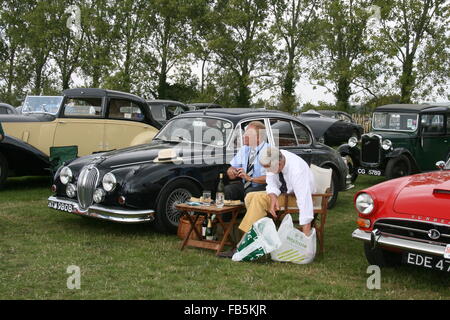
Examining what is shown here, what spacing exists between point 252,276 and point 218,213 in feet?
2.95

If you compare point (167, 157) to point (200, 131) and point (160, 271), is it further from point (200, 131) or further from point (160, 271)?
point (160, 271)

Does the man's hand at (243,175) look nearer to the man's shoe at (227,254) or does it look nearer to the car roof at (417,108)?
the man's shoe at (227,254)

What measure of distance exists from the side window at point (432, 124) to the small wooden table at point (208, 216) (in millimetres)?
7773

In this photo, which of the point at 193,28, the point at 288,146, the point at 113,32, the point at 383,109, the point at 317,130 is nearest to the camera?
the point at 288,146

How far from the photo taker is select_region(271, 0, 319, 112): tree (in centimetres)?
3553

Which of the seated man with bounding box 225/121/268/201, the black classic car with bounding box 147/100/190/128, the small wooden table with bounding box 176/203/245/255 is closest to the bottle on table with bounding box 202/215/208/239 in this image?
the small wooden table with bounding box 176/203/245/255

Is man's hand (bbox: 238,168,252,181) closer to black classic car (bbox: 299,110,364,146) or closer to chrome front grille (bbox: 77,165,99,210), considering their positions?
chrome front grille (bbox: 77,165,99,210)

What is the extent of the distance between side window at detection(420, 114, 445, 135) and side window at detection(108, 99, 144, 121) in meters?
6.56

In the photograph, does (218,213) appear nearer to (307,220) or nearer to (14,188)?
(307,220)

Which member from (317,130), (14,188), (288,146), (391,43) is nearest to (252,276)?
(288,146)

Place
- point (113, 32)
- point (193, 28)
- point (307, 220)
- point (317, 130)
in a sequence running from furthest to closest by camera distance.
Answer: point (193, 28) → point (113, 32) → point (317, 130) → point (307, 220)

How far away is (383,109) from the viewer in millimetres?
12977

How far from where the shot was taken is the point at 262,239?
17.7 feet

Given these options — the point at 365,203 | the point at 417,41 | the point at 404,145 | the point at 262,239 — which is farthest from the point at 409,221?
the point at 417,41
